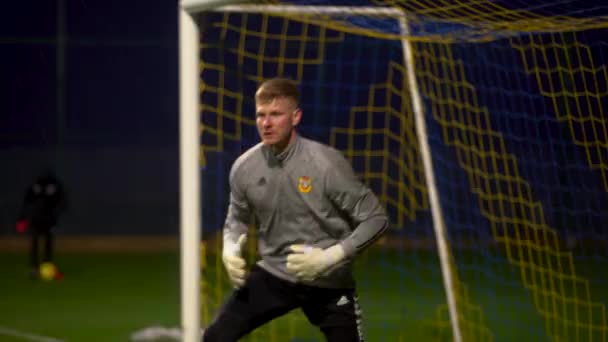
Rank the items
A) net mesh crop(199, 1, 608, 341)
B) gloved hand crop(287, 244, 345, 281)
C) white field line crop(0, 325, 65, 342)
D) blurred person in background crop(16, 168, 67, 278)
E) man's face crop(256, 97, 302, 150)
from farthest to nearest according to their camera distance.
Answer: blurred person in background crop(16, 168, 67, 278)
net mesh crop(199, 1, 608, 341)
white field line crop(0, 325, 65, 342)
man's face crop(256, 97, 302, 150)
gloved hand crop(287, 244, 345, 281)

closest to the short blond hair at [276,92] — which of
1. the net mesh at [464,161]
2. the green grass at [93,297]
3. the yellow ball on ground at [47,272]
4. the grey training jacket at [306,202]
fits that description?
the grey training jacket at [306,202]

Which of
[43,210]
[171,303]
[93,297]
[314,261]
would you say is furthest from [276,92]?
[43,210]

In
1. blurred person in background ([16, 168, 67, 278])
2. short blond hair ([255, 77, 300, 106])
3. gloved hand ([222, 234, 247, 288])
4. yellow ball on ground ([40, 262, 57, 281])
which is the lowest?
yellow ball on ground ([40, 262, 57, 281])

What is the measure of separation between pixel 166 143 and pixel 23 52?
2.57 m

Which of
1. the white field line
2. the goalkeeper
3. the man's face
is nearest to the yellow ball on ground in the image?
the white field line

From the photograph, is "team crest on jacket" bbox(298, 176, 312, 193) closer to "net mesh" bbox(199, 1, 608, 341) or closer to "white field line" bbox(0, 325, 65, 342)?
"net mesh" bbox(199, 1, 608, 341)

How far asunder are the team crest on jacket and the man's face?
0.21 m

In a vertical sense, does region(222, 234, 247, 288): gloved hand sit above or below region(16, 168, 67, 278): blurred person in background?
above

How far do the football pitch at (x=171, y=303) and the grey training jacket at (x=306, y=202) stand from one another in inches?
70.7

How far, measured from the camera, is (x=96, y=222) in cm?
1360

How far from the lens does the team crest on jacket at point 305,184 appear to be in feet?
13.8

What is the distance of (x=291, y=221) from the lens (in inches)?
167

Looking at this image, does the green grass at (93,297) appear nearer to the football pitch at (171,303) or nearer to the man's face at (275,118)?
the football pitch at (171,303)

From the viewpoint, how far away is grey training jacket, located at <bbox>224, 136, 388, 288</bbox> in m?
4.13
